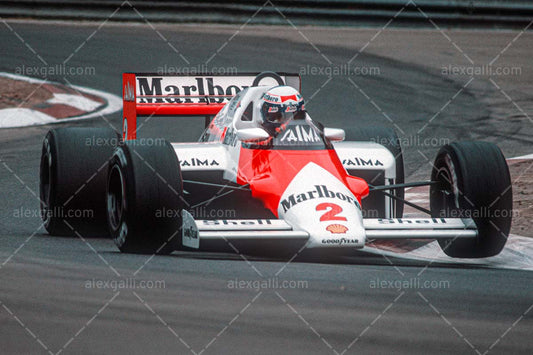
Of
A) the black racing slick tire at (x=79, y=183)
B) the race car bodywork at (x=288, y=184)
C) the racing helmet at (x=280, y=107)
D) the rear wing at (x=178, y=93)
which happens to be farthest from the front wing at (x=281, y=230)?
the rear wing at (x=178, y=93)

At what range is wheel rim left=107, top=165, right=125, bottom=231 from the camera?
317 inches

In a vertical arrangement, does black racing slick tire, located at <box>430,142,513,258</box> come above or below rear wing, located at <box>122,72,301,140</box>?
below

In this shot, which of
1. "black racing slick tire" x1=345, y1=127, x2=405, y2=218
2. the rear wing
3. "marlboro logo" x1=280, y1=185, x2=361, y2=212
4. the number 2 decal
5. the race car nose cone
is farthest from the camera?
the rear wing

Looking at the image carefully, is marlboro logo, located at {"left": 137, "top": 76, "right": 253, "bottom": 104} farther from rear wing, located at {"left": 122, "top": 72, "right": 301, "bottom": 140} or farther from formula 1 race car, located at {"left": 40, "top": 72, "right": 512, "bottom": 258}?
formula 1 race car, located at {"left": 40, "top": 72, "right": 512, "bottom": 258}

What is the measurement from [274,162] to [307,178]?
0.37 metres

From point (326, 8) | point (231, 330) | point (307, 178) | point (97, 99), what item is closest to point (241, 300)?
point (231, 330)

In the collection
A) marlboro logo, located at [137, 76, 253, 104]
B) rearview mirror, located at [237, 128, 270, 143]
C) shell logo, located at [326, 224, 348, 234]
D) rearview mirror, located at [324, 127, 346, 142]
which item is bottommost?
shell logo, located at [326, 224, 348, 234]

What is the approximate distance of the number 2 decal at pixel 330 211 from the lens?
7340mm

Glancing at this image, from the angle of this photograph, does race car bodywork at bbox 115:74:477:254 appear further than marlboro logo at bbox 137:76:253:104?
No

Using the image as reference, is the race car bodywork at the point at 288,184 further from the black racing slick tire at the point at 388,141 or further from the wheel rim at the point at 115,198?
the wheel rim at the point at 115,198

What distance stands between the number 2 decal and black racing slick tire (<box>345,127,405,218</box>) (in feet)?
4.96

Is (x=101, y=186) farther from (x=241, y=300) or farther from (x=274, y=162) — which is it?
(x=241, y=300)

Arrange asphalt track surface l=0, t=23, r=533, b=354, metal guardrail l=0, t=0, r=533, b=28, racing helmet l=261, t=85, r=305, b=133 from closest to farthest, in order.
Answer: asphalt track surface l=0, t=23, r=533, b=354, racing helmet l=261, t=85, r=305, b=133, metal guardrail l=0, t=0, r=533, b=28

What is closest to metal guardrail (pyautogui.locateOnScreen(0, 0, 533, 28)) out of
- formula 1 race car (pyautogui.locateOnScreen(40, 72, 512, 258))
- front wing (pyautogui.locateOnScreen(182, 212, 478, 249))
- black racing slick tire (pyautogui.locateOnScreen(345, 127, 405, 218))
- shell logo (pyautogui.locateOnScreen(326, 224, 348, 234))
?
black racing slick tire (pyautogui.locateOnScreen(345, 127, 405, 218))
